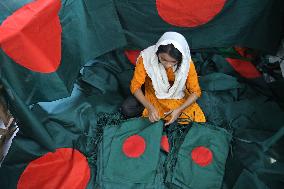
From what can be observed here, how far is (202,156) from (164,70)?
0.39m

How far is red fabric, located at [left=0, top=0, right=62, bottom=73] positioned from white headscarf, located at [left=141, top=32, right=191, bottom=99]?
365mm

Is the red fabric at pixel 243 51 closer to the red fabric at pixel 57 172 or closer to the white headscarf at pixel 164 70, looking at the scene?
the white headscarf at pixel 164 70

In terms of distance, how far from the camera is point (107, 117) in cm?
153

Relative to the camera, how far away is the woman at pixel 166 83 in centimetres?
124

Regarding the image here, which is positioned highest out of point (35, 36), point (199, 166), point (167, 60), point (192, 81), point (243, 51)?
point (35, 36)

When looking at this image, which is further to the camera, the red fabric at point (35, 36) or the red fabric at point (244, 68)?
the red fabric at point (244, 68)

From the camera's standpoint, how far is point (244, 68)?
1.72 metres

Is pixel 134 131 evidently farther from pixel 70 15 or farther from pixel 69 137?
pixel 70 15

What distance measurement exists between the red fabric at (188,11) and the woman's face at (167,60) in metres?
0.40

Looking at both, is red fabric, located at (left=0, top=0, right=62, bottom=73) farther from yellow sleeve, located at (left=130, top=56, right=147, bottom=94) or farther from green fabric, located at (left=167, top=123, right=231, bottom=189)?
green fabric, located at (left=167, top=123, right=231, bottom=189)

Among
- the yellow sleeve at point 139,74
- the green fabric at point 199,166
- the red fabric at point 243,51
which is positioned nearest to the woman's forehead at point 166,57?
the yellow sleeve at point 139,74

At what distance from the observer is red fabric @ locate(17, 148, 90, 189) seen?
4.24ft

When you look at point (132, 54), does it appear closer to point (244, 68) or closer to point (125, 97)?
point (125, 97)

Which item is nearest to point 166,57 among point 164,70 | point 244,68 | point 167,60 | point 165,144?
point 167,60
